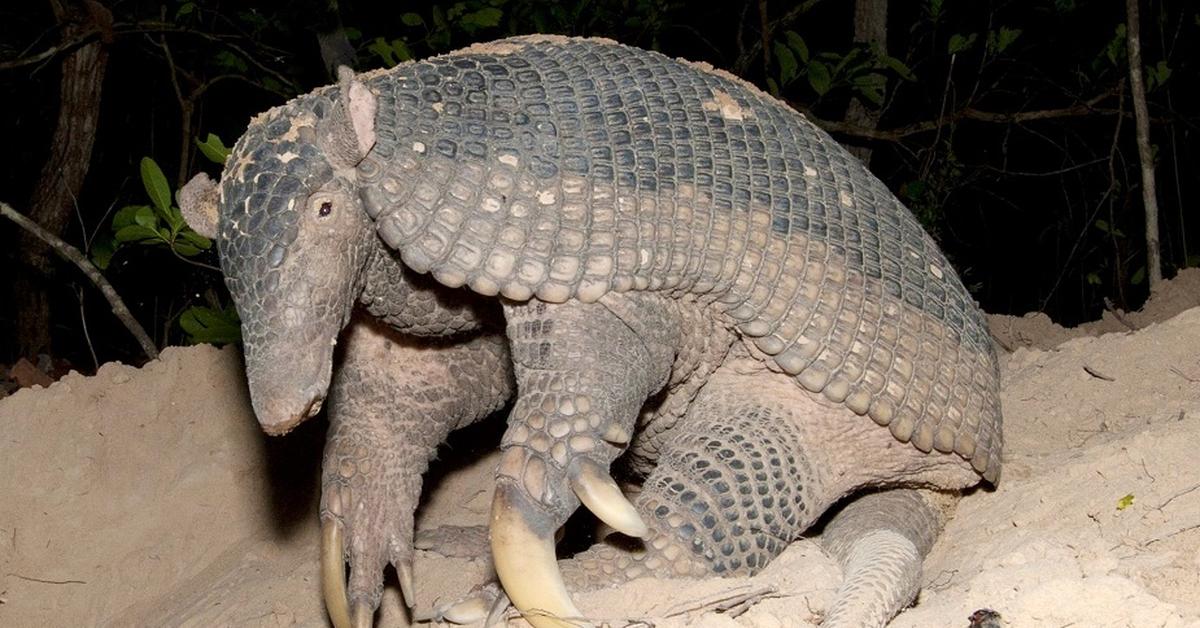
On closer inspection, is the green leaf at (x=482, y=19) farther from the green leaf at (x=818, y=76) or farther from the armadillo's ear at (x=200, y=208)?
the armadillo's ear at (x=200, y=208)

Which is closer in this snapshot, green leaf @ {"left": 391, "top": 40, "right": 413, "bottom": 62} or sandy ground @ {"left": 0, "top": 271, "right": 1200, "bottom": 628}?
sandy ground @ {"left": 0, "top": 271, "right": 1200, "bottom": 628}

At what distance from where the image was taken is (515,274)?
2.78 m

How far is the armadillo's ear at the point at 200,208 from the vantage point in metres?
2.88

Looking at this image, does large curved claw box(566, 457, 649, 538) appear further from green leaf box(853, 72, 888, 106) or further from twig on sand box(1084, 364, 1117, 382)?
green leaf box(853, 72, 888, 106)

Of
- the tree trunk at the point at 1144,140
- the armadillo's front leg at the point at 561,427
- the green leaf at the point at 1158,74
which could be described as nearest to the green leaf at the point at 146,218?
the armadillo's front leg at the point at 561,427

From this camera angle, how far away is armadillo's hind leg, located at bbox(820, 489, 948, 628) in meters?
2.46

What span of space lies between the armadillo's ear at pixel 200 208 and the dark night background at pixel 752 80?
178cm

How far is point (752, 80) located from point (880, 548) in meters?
6.51

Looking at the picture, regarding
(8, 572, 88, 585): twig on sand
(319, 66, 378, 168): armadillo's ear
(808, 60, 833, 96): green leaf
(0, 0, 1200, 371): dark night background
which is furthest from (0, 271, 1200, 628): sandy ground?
(808, 60, 833, 96): green leaf

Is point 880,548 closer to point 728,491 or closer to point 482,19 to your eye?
point 728,491

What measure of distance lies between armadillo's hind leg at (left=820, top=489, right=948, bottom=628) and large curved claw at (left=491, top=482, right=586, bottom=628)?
0.66 m

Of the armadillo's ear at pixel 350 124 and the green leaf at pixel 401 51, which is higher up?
the armadillo's ear at pixel 350 124

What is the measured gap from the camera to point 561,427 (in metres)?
2.75

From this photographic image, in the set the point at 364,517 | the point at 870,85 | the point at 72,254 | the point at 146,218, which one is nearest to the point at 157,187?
the point at 146,218
